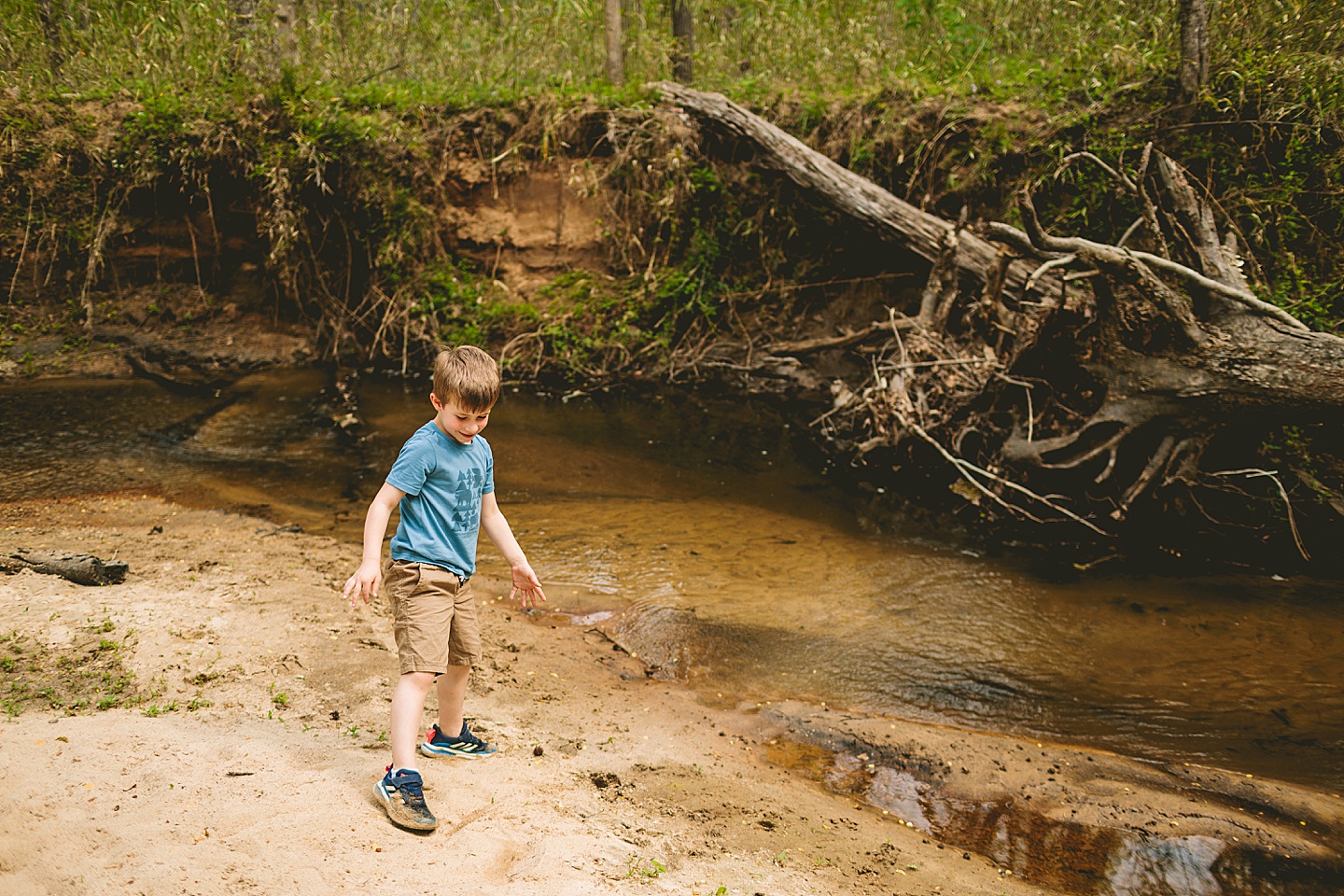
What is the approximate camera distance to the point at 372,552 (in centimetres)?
259

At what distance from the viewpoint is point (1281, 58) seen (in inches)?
307

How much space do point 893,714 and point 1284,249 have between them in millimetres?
6467

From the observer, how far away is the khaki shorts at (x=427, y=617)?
2.69 m

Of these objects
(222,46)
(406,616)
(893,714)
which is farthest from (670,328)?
(406,616)

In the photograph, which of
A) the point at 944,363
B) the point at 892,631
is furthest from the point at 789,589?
the point at 944,363

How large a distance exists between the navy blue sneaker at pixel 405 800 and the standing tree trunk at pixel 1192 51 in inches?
356

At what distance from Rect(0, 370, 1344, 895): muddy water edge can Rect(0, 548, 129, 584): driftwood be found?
5.54ft

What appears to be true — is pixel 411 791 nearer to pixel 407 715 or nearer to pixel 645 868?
pixel 407 715

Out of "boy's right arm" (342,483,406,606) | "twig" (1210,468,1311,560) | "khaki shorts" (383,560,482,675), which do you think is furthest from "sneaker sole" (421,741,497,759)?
"twig" (1210,468,1311,560)

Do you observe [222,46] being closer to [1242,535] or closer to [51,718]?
[51,718]

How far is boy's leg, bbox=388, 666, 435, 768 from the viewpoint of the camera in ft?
8.41

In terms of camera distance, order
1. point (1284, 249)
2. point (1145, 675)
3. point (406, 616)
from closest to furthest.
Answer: point (406, 616)
point (1145, 675)
point (1284, 249)

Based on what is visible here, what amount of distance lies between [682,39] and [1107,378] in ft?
24.0

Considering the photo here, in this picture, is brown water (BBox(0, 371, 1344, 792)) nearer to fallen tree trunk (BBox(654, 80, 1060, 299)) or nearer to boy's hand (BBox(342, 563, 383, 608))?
boy's hand (BBox(342, 563, 383, 608))
